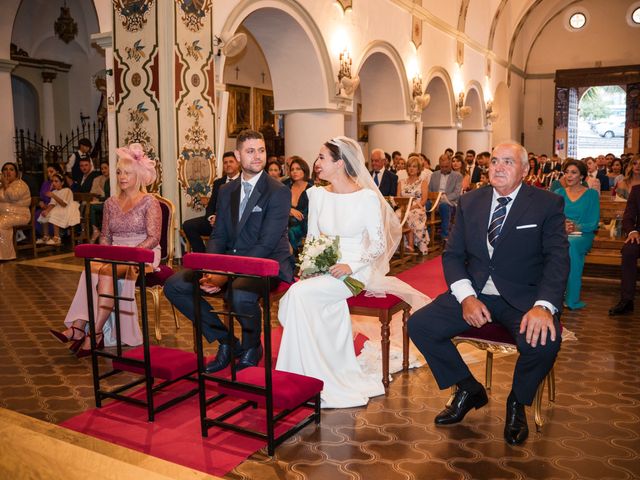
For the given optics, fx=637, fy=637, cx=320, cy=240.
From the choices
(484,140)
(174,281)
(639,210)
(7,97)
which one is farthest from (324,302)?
(484,140)

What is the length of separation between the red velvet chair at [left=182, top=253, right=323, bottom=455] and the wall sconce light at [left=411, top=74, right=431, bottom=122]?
477 inches

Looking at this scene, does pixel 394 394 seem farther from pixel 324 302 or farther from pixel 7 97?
pixel 7 97

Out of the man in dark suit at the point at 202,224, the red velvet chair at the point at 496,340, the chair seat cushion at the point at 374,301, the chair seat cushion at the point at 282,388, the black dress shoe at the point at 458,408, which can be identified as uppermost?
the man in dark suit at the point at 202,224

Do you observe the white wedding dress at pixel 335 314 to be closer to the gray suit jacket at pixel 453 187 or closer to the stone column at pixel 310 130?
the gray suit jacket at pixel 453 187

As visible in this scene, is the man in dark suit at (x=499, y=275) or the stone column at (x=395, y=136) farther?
the stone column at (x=395, y=136)

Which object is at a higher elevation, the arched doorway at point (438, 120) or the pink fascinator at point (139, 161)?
the arched doorway at point (438, 120)

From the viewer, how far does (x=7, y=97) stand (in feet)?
37.1

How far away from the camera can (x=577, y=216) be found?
6.52 meters

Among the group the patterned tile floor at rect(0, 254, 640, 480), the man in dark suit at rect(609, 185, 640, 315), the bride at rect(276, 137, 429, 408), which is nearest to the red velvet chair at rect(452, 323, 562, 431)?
the patterned tile floor at rect(0, 254, 640, 480)

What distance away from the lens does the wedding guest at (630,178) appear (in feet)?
21.6

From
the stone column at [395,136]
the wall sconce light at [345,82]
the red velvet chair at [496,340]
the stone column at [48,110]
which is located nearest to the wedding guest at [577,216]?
the red velvet chair at [496,340]

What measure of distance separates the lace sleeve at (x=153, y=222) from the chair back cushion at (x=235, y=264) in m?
1.87

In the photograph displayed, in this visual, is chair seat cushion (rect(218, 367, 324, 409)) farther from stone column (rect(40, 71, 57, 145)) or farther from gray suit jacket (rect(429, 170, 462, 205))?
stone column (rect(40, 71, 57, 145))

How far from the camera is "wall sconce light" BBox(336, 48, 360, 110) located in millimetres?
11570
